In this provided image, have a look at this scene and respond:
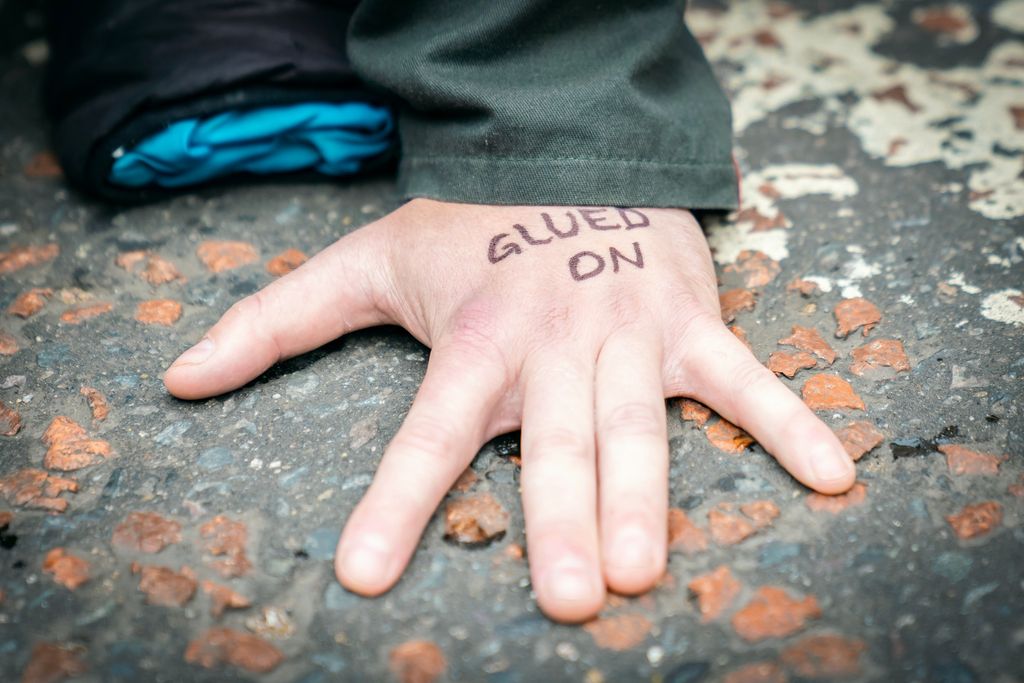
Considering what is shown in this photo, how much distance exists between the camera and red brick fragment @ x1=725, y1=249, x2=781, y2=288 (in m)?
1.38

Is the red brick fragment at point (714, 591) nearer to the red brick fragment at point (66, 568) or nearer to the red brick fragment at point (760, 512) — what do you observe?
the red brick fragment at point (760, 512)

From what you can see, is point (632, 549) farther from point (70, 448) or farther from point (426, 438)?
point (70, 448)

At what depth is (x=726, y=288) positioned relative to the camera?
4.50 ft

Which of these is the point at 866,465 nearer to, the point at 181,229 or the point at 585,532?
the point at 585,532

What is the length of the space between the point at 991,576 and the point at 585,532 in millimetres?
456

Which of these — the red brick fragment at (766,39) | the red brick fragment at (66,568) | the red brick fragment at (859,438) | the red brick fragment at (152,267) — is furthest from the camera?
the red brick fragment at (766,39)

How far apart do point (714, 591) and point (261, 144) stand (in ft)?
3.65

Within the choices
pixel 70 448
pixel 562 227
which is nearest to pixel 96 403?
pixel 70 448

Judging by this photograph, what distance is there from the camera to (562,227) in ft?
4.03

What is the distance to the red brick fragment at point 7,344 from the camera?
1287 mm

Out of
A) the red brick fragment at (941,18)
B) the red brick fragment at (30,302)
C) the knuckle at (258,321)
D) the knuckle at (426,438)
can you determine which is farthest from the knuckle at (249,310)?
the red brick fragment at (941,18)

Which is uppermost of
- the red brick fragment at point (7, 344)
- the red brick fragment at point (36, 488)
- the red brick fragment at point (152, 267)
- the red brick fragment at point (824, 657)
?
the red brick fragment at point (36, 488)

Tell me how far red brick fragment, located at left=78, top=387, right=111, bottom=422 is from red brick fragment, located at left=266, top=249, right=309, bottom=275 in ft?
Result: 1.15

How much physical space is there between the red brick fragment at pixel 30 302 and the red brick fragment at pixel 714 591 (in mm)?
1105
